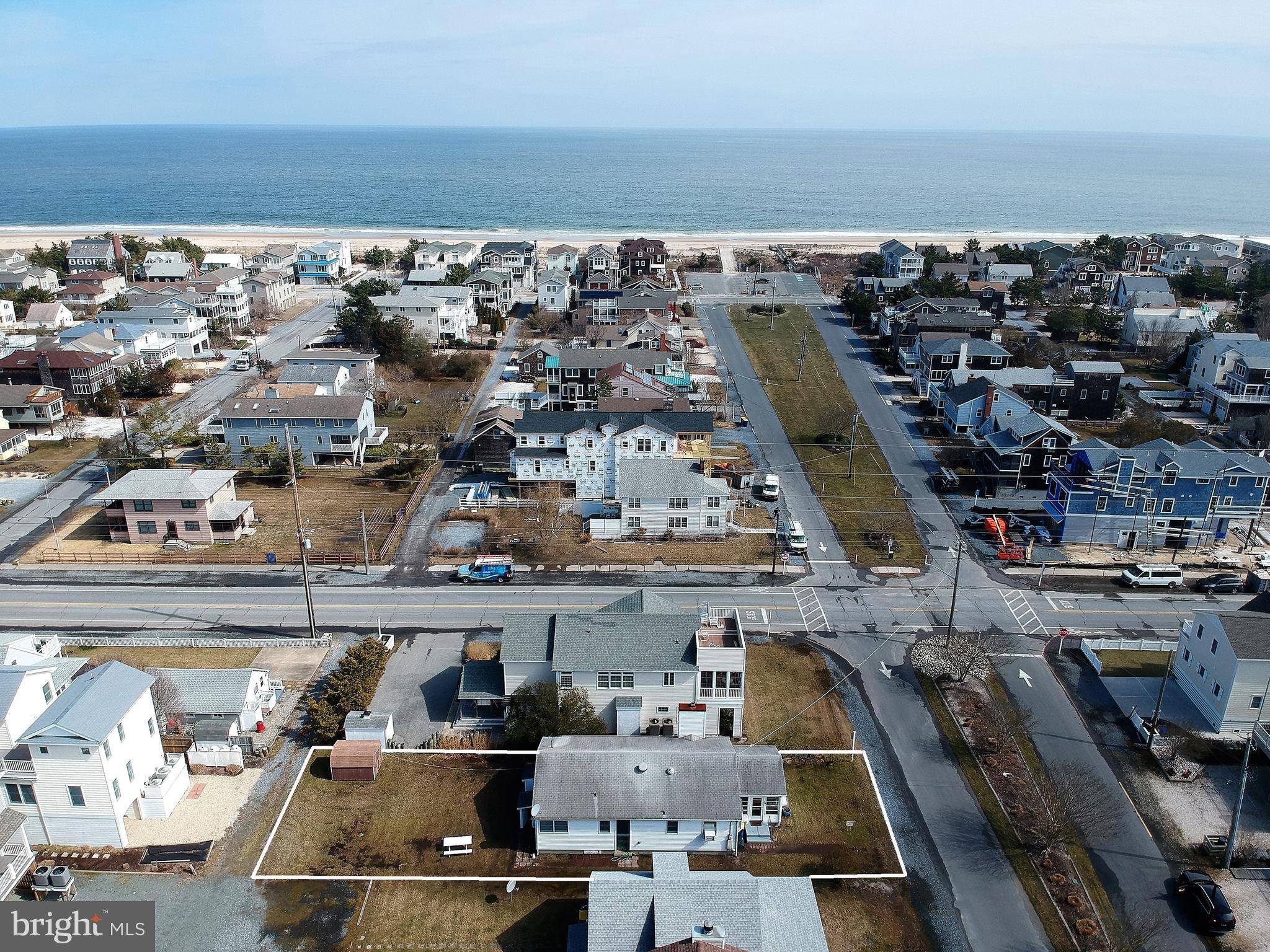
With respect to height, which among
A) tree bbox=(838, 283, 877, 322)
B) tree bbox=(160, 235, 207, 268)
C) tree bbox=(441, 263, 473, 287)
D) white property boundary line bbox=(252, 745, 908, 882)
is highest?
tree bbox=(160, 235, 207, 268)

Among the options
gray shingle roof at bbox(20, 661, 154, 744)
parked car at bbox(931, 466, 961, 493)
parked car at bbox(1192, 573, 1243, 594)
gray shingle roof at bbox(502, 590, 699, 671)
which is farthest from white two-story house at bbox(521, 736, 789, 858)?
parked car at bbox(931, 466, 961, 493)

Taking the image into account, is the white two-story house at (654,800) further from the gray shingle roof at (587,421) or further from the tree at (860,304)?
the tree at (860,304)

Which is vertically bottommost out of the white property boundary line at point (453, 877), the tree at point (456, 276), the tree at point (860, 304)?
the white property boundary line at point (453, 877)

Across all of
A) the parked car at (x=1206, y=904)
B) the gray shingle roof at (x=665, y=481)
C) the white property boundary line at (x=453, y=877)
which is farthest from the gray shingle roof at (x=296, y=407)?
the parked car at (x=1206, y=904)

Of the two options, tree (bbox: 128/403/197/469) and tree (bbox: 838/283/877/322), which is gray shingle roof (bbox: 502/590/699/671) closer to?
tree (bbox: 128/403/197/469)

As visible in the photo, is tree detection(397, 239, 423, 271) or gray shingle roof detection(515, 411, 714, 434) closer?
gray shingle roof detection(515, 411, 714, 434)

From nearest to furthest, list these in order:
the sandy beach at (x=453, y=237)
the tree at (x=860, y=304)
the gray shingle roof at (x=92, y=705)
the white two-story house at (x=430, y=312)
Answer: the gray shingle roof at (x=92, y=705)
the white two-story house at (x=430, y=312)
the tree at (x=860, y=304)
the sandy beach at (x=453, y=237)

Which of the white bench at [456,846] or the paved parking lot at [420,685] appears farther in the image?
the paved parking lot at [420,685]
